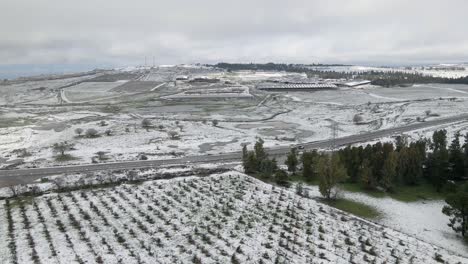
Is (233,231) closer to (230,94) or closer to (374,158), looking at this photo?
(374,158)

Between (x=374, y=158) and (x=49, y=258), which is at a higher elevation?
(x=374, y=158)

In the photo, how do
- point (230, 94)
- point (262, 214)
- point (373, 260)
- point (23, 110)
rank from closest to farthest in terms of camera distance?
1. point (373, 260)
2. point (262, 214)
3. point (23, 110)
4. point (230, 94)

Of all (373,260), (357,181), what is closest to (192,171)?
(357,181)

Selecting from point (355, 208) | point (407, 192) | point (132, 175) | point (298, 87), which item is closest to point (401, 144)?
point (407, 192)

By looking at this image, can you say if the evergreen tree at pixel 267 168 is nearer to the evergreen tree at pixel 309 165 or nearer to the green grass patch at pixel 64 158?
the evergreen tree at pixel 309 165

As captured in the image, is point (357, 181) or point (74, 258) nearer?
point (74, 258)

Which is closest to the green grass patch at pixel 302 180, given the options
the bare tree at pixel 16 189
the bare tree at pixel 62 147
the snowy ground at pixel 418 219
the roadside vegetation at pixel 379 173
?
the roadside vegetation at pixel 379 173
